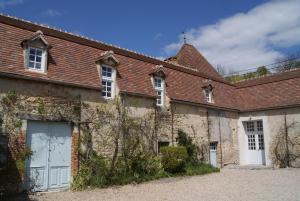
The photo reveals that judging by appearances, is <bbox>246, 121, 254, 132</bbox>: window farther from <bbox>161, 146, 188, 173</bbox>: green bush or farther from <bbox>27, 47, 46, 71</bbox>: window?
<bbox>27, 47, 46, 71</bbox>: window

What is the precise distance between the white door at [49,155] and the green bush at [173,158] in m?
4.78

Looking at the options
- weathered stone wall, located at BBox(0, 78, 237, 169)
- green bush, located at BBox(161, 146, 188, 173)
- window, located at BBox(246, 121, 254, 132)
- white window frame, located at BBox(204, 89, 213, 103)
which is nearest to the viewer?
weathered stone wall, located at BBox(0, 78, 237, 169)

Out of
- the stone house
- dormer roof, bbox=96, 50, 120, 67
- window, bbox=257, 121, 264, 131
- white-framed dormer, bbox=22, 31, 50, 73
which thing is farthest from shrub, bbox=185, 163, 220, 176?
white-framed dormer, bbox=22, 31, 50, 73

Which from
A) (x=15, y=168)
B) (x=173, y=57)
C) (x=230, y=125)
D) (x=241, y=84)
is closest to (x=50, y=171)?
(x=15, y=168)

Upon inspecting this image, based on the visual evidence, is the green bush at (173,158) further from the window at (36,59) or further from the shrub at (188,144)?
the window at (36,59)

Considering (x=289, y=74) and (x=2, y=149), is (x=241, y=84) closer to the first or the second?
(x=289, y=74)

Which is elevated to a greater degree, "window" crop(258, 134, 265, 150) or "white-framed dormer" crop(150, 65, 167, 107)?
"white-framed dormer" crop(150, 65, 167, 107)

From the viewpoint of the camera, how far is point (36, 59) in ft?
36.8

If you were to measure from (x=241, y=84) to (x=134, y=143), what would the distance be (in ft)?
42.1

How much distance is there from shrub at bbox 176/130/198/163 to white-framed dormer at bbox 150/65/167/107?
1982 mm

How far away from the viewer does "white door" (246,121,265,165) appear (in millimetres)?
19922

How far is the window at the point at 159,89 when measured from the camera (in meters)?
15.7

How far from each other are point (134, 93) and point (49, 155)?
16.0ft

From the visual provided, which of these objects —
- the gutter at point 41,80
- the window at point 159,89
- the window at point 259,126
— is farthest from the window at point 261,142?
the gutter at point 41,80
